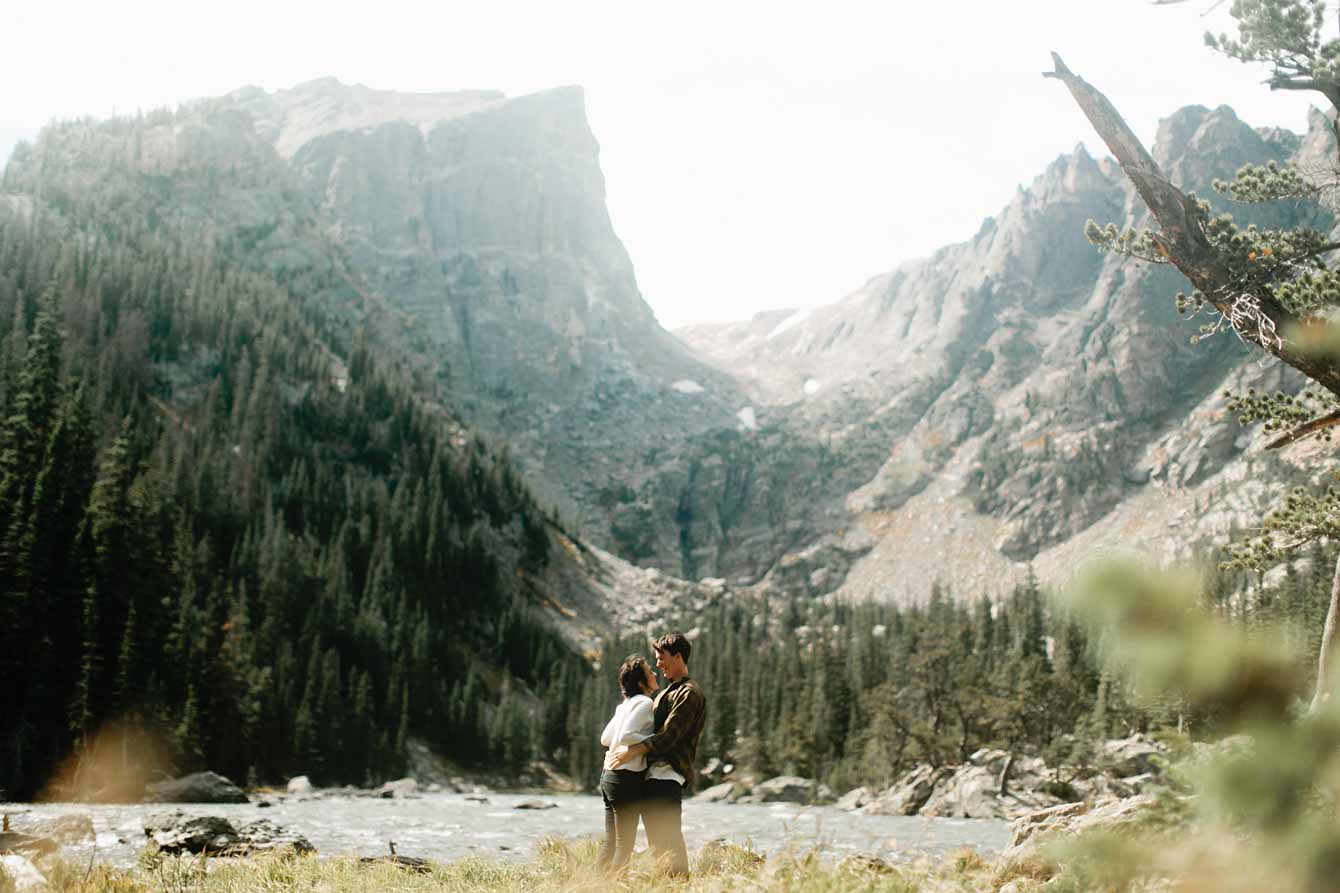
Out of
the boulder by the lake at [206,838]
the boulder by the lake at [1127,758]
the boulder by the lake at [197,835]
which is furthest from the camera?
the boulder by the lake at [1127,758]

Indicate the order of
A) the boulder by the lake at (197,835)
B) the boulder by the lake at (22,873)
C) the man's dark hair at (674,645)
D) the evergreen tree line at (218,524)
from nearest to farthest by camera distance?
the boulder by the lake at (22,873) < the man's dark hair at (674,645) < the boulder by the lake at (197,835) < the evergreen tree line at (218,524)

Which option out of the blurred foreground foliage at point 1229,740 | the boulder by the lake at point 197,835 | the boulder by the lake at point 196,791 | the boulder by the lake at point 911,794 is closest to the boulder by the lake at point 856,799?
the boulder by the lake at point 911,794

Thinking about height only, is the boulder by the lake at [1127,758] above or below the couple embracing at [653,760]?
below

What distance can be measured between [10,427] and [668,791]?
64313mm

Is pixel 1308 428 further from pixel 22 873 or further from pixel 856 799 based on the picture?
pixel 856 799

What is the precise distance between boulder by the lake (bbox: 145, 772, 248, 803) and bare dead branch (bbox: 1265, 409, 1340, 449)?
160ft

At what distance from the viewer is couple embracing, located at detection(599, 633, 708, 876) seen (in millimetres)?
9109

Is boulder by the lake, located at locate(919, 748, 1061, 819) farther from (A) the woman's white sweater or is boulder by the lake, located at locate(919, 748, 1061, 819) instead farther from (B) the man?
(A) the woman's white sweater

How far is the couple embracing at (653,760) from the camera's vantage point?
9.11 meters

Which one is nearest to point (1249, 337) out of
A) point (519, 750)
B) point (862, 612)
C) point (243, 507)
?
point (519, 750)

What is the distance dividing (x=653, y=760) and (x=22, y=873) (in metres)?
6.66

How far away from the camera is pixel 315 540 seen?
11375cm

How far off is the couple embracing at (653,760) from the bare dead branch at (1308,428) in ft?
26.7

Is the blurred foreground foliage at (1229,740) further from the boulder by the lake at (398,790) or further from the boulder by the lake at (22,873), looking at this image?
the boulder by the lake at (398,790)
